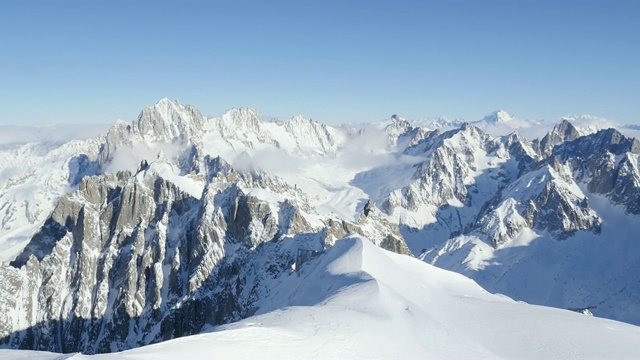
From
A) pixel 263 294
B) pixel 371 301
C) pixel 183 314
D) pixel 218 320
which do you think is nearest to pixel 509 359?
pixel 371 301

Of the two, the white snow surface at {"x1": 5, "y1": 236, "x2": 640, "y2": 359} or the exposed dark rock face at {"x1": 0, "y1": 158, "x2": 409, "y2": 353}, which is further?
the exposed dark rock face at {"x1": 0, "y1": 158, "x2": 409, "y2": 353}

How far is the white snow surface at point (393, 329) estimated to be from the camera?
5328cm

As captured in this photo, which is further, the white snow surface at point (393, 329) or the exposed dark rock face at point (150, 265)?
the exposed dark rock face at point (150, 265)

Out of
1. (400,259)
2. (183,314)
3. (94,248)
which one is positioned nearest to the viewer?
(400,259)

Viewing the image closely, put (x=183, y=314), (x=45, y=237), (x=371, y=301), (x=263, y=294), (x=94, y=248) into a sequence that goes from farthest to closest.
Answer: (x=45, y=237), (x=94, y=248), (x=183, y=314), (x=263, y=294), (x=371, y=301)

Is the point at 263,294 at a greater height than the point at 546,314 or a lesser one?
lesser

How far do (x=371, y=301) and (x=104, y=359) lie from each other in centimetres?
4306

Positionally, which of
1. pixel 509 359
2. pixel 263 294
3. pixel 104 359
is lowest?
pixel 263 294

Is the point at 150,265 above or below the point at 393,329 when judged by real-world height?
below

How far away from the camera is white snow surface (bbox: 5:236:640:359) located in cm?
5328

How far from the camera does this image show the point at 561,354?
65.8 metres

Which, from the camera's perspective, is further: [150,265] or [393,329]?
[150,265]

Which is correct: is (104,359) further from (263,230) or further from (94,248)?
(94,248)

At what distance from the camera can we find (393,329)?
220ft
